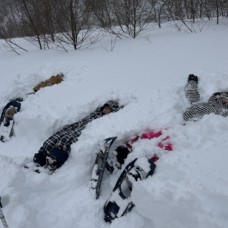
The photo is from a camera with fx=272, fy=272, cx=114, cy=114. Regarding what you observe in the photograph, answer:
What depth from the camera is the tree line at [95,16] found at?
709 centimetres

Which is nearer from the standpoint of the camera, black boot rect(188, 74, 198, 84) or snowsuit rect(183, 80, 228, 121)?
snowsuit rect(183, 80, 228, 121)

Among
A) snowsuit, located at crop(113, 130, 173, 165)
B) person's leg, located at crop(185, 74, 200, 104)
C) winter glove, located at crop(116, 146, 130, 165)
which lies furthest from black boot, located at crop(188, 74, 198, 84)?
winter glove, located at crop(116, 146, 130, 165)

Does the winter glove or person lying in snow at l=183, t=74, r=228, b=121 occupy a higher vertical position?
person lying in snow at l=183, t=74, r=228, b=121

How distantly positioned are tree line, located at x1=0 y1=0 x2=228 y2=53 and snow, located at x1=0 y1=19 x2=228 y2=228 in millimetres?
1037

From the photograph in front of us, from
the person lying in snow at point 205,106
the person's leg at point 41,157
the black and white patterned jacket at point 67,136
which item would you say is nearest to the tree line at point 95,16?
the black and white patterned jacket at point 67,136

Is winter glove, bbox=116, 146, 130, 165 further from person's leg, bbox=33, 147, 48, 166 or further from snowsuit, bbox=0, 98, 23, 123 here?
snowsuit, bbox=0, 98, 23, 123

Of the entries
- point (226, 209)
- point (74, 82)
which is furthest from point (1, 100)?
point (226, 209)

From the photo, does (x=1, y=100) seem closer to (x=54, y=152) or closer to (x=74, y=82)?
(x=74, y=82)

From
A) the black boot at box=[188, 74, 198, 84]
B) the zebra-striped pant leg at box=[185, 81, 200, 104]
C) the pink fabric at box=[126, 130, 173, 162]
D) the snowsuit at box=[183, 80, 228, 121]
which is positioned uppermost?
the black boot at box=[188, 74, 198, 84]

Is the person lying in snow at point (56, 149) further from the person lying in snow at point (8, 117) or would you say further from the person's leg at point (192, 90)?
the person's leg at point (192, 90)

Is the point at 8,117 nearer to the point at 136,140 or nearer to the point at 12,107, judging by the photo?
the point at 12,107

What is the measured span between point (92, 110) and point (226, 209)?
8.48ft

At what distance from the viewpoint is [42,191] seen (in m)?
3.09

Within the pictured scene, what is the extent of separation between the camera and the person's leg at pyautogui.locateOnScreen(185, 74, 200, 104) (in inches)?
157
